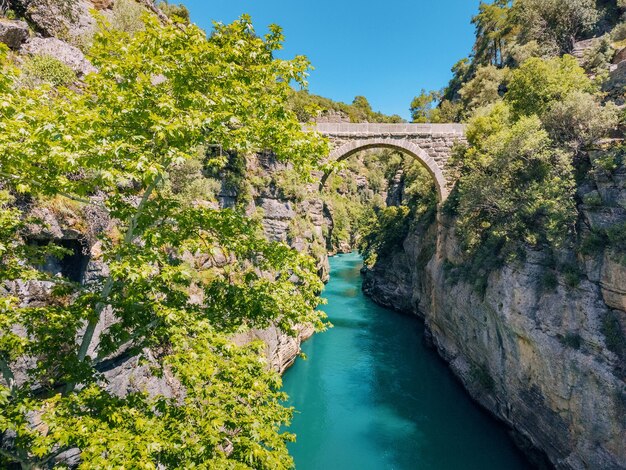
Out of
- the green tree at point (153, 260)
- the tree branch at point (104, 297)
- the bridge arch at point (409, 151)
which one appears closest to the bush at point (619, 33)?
the bridge arch at point (409, 151)

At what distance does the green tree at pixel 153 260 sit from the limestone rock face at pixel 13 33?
6820mm

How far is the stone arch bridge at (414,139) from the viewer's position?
18.1 m

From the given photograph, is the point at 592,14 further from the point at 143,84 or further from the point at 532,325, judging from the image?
the point at 143,84

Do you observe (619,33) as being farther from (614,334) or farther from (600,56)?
(614,334)

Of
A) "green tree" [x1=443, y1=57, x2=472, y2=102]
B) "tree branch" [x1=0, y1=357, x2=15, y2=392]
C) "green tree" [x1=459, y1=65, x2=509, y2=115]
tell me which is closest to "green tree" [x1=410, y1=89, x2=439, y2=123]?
"green tree" [x1=443, y1=57, x2=472, y2=102]

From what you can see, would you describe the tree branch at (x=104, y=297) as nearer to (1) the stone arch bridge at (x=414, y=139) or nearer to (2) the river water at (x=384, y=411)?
(2) the river water at (x=384, y=411)

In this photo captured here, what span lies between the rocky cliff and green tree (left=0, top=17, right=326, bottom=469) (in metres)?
7.21

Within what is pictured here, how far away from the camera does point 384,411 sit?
13234mm

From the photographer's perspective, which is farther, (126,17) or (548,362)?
(126,17)

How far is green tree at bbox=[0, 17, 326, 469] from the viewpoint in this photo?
11.1ft

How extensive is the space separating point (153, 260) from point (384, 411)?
1219 centimetres

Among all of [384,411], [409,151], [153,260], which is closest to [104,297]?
[153,260]

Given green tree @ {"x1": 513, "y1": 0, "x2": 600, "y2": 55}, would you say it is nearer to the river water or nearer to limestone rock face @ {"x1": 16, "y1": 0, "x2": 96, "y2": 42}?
the river water

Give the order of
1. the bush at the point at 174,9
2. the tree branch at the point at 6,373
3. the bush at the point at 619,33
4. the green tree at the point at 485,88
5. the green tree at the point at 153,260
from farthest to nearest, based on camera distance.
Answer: the green tree at the point at 485,88
the bush at the point at 174,9
the bush at the point at 619,33
the tree branch at the point at 6,373
the green tree at the point at 153,260
